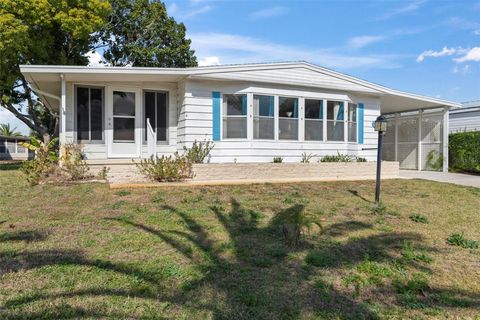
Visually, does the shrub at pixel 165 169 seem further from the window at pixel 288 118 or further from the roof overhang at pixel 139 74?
the window at pixel 288 118

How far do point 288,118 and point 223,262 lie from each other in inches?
346

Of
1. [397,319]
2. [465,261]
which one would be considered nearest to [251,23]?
[465,261]

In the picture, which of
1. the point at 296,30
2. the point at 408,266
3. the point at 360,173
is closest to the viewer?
the point at 408,266

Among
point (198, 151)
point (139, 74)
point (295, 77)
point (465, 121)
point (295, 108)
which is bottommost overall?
point (198, 151)

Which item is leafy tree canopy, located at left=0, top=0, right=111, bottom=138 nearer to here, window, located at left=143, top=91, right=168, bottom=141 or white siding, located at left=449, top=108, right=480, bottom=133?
window, located at left=143, top=91, right=168, bottom=141

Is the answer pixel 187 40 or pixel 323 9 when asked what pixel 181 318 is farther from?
pixel 187 40

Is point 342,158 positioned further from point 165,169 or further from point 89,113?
point 89,113

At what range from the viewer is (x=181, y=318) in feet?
9.21

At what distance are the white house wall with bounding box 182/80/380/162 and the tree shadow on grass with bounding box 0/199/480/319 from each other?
613 centimetres

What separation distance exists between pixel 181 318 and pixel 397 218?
14.8ft

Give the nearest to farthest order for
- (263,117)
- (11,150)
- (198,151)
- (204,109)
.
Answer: (198,151)
(204,109)
(263,117)
(11,150)

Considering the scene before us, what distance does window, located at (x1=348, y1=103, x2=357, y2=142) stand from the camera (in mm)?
13328

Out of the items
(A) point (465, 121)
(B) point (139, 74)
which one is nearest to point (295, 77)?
(B) point (139, 74)

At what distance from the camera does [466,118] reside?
2027 cm
